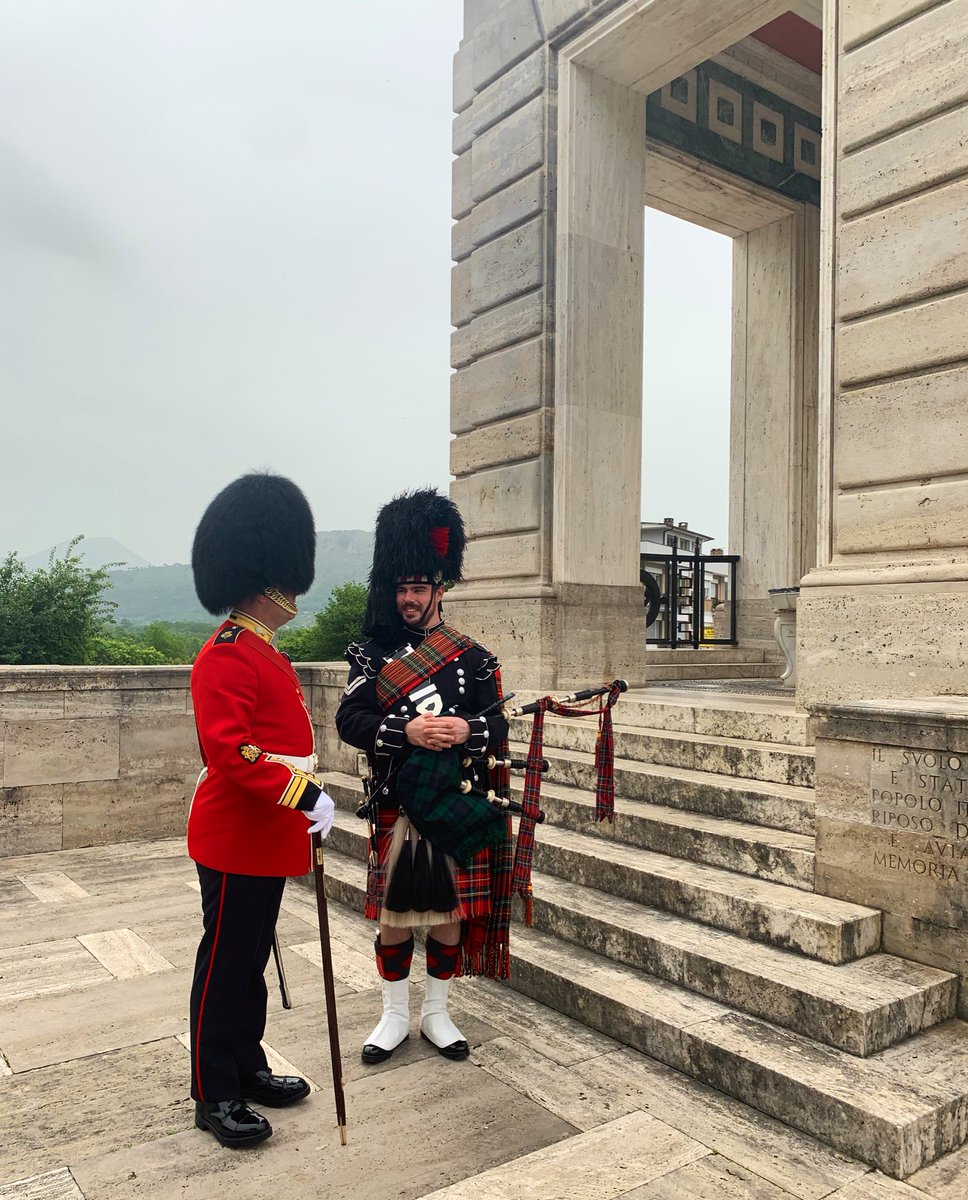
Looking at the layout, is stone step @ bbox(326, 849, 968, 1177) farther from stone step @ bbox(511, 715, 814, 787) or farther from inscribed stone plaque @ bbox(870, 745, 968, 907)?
stone step @ bbox(511, 715, 814, 787)

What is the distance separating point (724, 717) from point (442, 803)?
269 centimetres

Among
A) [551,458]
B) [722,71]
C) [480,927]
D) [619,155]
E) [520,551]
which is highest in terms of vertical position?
[722,71]

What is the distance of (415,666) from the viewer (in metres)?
3.28

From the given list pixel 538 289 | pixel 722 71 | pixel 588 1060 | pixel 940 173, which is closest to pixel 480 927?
pixel 588 1060

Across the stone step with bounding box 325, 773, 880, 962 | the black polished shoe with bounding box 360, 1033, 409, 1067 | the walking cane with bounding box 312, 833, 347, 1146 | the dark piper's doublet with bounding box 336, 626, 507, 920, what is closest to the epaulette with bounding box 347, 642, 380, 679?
the dark piper's doublet with bounding box 336, 626, 507, 920

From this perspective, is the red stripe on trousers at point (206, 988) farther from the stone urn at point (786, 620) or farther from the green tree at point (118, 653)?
the green tree at point (118, 653)

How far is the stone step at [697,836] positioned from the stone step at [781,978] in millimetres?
382

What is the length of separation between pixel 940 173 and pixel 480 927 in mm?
4337

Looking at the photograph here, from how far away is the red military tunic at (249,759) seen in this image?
268 centimetres

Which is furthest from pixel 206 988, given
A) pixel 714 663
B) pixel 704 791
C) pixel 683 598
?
pixel 683 598

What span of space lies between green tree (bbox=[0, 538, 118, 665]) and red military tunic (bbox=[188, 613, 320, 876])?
9.24m

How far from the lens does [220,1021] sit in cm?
278

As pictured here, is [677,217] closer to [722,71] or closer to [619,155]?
[722,71]

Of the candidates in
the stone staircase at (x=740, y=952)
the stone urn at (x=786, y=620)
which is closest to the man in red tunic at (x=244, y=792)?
the stone staircase at (x=740, y=952)
